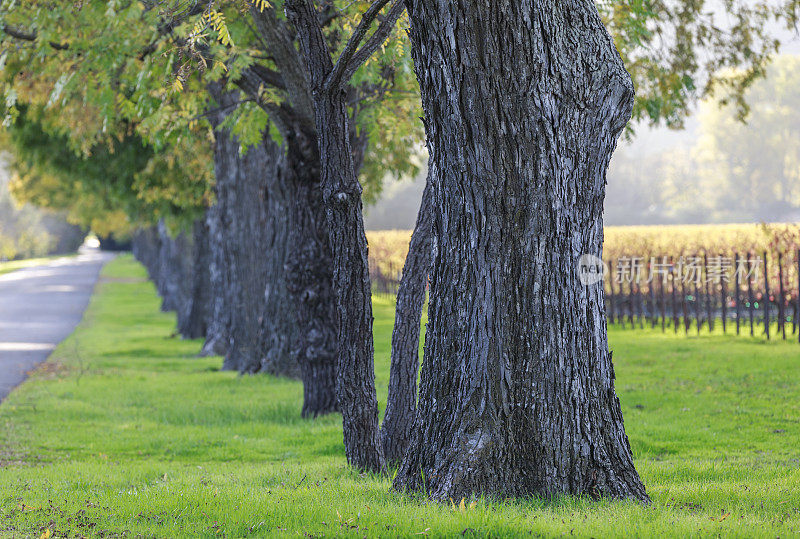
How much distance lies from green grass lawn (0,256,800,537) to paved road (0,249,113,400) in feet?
2.53

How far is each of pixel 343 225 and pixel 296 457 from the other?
124 inches

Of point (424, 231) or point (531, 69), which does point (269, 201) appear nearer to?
point (424, 231)

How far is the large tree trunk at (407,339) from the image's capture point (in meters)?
7.04

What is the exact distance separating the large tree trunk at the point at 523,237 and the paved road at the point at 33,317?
1038 centimetres

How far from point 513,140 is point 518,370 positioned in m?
1.36

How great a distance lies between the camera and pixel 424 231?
7.04 metres

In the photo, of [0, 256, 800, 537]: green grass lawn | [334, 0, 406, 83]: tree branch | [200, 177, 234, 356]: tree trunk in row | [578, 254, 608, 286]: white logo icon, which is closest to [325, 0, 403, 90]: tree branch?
[334, 0, 406, 83]: tree branch

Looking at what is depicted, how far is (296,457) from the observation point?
338 inches

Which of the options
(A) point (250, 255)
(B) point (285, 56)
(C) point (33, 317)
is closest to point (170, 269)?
(C) point (33, 317)

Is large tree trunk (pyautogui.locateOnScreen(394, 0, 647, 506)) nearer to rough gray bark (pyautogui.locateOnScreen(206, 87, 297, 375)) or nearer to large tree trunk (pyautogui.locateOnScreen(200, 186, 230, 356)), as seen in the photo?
rough gray bark (pyautogui.locateOnScreen(206, 87, 297, 375))

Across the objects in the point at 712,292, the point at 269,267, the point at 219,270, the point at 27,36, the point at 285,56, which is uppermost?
the point at 27,36

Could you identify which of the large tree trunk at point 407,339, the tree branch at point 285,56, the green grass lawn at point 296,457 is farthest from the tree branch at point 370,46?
the green grass lawn at point 296,457

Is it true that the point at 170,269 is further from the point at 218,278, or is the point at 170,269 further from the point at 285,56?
the point at 285,56

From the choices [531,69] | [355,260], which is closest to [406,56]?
[355,260]
